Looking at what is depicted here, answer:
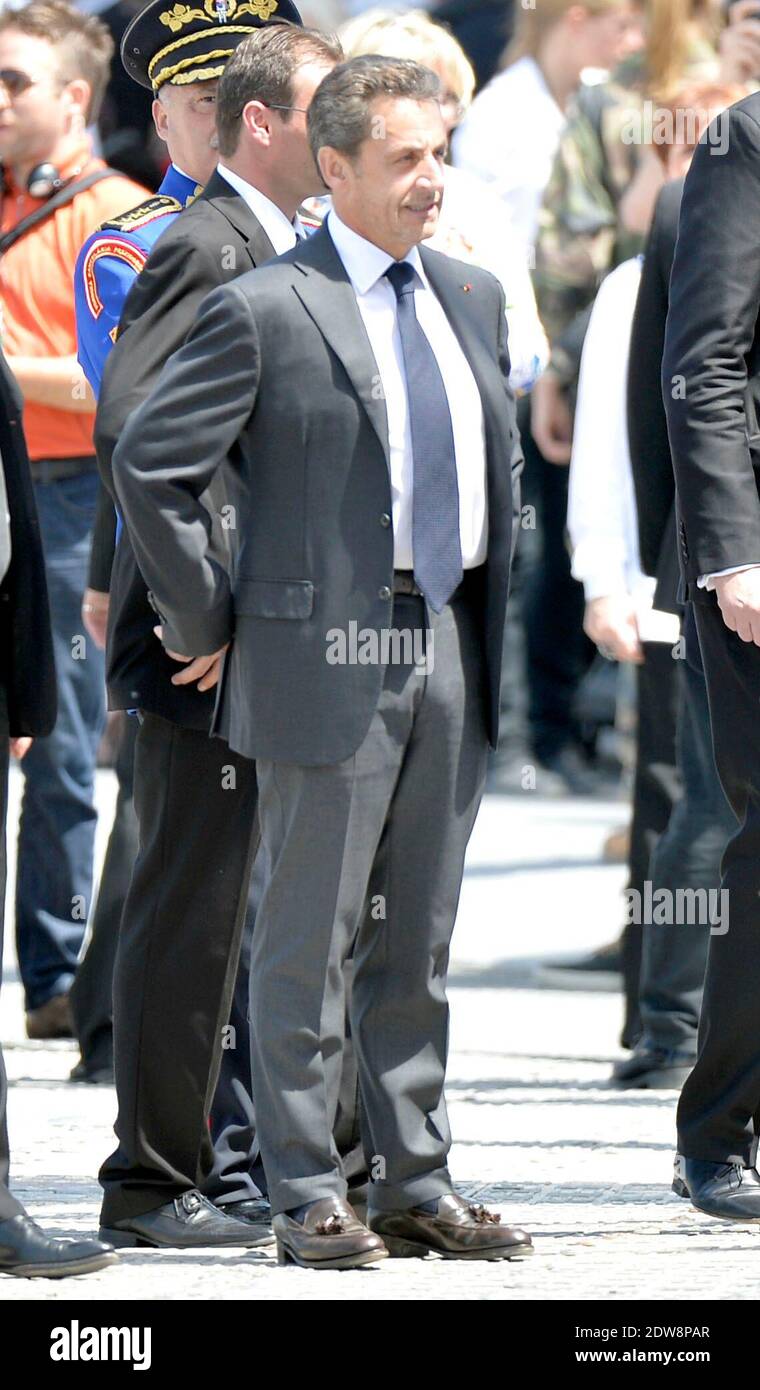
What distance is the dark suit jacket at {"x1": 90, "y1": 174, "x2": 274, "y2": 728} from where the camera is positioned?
4.79m

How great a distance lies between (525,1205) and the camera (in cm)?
516

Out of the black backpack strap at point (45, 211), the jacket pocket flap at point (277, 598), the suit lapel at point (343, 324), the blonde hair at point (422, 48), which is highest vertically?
the blonde hair at point (422, 48)

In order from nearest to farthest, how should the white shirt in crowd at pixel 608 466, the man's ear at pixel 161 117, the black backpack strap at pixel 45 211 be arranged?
1. the man's ear at pixel 161 117
2. the white shirt in crowd at pixel 608 466
3. the black backpack strap at pixel 45 211

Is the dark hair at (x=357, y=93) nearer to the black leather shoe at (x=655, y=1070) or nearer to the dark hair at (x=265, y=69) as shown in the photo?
the dark hair at (x=265, y=69)

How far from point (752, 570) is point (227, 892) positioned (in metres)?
1.06

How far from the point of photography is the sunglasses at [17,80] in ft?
24.2

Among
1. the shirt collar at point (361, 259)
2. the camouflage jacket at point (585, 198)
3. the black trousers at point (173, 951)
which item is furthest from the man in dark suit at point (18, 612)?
the camouflage jacket at point (585, 198)

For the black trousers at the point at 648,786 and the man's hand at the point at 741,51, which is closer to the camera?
the black trousers at the point at 648,786

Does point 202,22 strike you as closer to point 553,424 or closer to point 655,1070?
point 655,1070

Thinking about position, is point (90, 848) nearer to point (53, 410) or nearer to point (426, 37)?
point (53, 410)

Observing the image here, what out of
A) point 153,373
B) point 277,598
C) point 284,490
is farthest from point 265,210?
point 277,598

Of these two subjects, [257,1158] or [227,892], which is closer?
[227,892]
